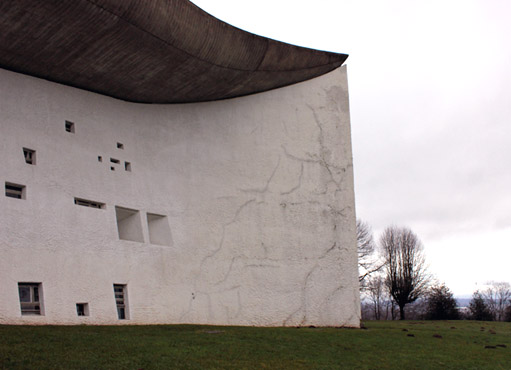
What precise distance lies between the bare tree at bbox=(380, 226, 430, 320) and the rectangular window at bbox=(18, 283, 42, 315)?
3309 centimetres

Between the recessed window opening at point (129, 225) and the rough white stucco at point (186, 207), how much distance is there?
59 mm

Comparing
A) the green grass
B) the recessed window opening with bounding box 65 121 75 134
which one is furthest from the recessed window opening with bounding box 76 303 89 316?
the recessed window opening with bounding box 65 121 75 134

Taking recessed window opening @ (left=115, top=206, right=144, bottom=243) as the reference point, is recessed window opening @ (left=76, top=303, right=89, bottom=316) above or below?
below

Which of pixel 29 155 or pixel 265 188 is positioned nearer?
pixel 29 155

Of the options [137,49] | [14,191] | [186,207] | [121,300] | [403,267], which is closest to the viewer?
[14,191]

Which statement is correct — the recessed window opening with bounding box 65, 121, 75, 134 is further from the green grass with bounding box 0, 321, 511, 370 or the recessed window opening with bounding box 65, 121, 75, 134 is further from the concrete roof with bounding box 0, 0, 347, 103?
the green grass with bounding box 0, 321, 511, 370

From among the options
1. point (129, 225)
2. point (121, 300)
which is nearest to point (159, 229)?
point (129, 225)

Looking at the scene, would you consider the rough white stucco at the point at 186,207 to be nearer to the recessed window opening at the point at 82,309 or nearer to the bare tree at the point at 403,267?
the recessed window opening at the point at 82,309

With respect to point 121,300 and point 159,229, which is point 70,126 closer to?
point 159,229

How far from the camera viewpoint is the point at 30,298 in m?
10.6

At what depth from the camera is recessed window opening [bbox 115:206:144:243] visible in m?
13.2

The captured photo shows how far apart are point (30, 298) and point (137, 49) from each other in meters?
5.66

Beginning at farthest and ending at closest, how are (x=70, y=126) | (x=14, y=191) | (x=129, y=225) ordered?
(x=129, y=225) → (x=70, y=126) → (x=14, y=191)

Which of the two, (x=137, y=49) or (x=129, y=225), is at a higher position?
(x=137, y=49)
